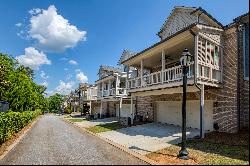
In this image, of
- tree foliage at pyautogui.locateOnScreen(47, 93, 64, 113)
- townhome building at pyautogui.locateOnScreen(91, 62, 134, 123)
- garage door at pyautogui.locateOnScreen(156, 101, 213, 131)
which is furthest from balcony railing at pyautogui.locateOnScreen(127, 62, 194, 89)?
tree foliage at pyautogui.locateOnScreen(47, 93, 64, 113)

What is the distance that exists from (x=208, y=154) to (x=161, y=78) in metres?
8.00

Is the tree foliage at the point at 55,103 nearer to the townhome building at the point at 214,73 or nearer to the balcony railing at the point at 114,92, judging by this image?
the balcony railing at the point at 114,92

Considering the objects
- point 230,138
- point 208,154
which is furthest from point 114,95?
point 208,154

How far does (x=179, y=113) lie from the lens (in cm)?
2039

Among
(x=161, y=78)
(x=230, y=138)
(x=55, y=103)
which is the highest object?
(x=161, y=78)

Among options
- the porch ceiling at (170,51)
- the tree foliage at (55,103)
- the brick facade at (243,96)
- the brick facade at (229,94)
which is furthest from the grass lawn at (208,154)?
the tree foliage at (55,103)

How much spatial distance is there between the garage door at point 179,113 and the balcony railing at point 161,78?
271 centimetres

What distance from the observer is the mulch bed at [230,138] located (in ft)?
40.5

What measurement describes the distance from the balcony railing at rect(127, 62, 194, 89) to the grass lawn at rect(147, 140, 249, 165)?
14.7 ft

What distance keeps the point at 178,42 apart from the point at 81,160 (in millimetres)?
9932

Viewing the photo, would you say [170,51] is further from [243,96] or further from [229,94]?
[243,96]

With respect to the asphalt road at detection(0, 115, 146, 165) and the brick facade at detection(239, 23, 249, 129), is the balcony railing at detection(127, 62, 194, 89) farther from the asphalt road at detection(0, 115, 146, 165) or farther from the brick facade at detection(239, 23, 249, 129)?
the asphalt road at detection(0, 115, 146, 165)

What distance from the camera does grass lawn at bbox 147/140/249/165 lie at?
9352mm

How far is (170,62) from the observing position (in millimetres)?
22297
